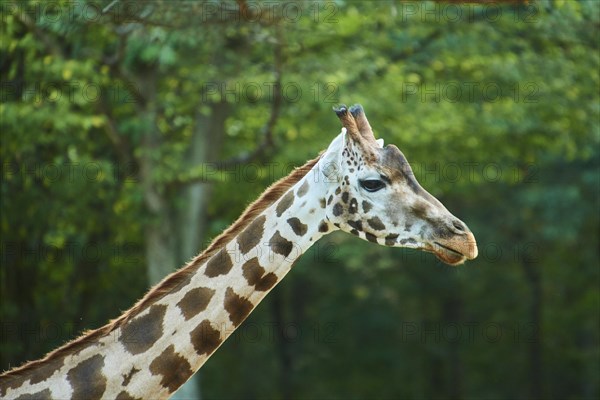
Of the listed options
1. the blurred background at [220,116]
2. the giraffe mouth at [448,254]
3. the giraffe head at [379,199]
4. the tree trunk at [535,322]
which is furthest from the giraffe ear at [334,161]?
the tree trunk at [535,322]

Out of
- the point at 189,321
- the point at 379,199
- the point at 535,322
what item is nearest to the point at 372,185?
the point at 379,199

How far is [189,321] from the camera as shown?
562cm

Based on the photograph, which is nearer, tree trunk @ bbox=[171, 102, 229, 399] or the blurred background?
the blurred background

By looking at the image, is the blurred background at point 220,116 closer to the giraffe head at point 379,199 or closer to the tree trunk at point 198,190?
the tree trunk at point 198,190

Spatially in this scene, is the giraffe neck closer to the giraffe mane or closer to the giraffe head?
the giraffe mane

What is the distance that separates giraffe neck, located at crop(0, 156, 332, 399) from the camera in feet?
18.2

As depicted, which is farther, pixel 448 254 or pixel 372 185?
pixel 372 185

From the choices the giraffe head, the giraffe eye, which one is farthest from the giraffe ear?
the giraffe eye

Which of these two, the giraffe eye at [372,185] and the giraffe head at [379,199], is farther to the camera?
the giraffe eye at [372,185]

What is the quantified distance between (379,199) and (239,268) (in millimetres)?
929

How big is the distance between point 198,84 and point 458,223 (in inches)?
340

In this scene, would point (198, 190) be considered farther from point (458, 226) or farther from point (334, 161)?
point (458, 226)

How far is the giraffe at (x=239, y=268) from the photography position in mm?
5551

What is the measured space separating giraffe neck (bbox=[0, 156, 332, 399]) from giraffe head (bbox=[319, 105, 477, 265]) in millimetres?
129
